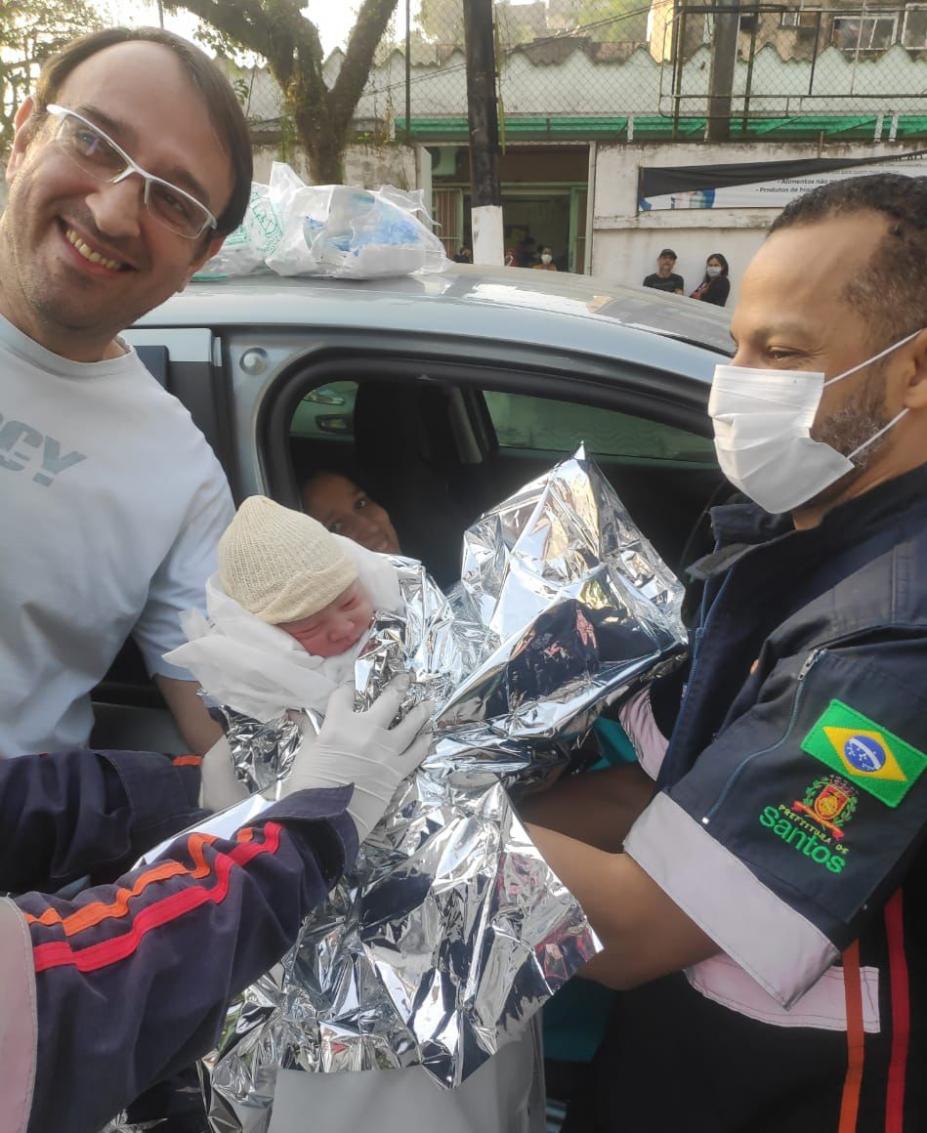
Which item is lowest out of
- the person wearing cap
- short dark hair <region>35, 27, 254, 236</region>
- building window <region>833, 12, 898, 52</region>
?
the person wearing cap

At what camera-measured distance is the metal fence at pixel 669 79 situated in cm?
1332

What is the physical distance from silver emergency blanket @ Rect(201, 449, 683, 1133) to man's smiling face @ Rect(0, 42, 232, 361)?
802 millimetres

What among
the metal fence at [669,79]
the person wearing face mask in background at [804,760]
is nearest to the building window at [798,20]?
the metal fence at [669,79]

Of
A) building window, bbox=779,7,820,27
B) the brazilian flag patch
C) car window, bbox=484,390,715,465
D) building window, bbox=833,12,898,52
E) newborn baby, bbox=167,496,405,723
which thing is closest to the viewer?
the brazilian flag patch

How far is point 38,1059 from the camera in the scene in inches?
30.8

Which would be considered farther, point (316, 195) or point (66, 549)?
point (316, 195)

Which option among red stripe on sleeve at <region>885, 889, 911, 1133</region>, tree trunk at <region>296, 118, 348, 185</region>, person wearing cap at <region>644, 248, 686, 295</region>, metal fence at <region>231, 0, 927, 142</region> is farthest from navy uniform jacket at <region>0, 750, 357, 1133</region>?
metal fence at <region>231, 0, 927, 142</region>

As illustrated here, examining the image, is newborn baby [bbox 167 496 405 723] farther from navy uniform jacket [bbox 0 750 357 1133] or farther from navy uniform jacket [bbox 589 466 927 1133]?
navy uniform jacket [bbox 589 466 927 1133]

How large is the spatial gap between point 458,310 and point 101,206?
28.4 inches

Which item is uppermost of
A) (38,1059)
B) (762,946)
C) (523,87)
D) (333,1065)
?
(523,87)

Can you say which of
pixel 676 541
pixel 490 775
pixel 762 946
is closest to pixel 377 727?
pixel 490 775

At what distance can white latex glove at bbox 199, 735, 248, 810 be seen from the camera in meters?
1.44

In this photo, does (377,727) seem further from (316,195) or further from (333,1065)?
(316,195)

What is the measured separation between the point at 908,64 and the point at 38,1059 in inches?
680
